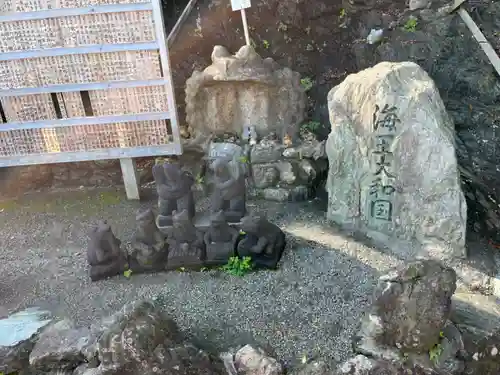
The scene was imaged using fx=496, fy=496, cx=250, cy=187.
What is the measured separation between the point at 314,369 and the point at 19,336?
11.3ft

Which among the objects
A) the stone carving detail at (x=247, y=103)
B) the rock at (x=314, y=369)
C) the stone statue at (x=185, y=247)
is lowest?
the rock at (x=314, y=369)

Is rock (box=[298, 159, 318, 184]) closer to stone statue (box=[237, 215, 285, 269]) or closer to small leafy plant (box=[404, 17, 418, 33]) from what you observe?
stone statue (box=[237, 215, 285, 269])

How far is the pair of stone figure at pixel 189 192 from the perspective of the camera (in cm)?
699

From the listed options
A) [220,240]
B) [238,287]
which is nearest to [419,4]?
[220,240]

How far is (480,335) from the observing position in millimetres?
5355

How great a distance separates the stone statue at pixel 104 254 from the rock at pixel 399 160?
314 cm

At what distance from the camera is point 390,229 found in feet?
22.1

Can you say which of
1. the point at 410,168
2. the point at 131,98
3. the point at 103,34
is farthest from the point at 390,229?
the point at 103,34

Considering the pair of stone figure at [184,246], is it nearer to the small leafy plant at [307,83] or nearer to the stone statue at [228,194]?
the stone statue at [228,194]

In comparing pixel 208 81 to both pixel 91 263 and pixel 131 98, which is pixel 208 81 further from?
pixel 91 263

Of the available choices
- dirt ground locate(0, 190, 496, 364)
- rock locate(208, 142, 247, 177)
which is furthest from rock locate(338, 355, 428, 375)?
rock locate(208, 142, 247, 177)

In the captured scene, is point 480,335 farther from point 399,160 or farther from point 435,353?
point 399,160

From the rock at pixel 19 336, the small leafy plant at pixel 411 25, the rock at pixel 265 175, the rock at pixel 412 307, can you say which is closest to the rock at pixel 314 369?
the rock at pixel 412 307

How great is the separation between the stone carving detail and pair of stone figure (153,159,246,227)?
205 centimetres
